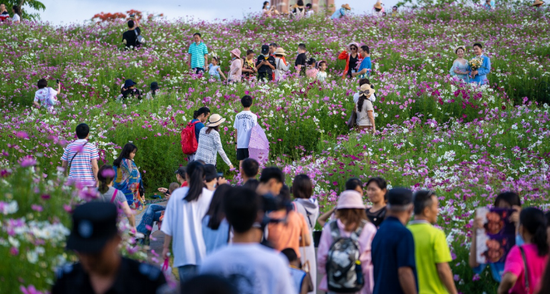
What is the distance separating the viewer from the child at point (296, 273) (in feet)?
14.0

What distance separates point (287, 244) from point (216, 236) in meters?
0.62

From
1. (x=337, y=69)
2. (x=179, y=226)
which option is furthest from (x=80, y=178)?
(x=337, y=69)

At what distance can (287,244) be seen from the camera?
4.62 metres

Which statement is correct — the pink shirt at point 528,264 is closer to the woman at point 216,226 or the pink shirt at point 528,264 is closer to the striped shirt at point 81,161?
the woman at point 216,226

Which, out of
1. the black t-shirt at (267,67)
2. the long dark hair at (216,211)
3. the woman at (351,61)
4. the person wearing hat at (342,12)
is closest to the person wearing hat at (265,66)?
the black t-shirt at (267,67)

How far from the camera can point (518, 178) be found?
30.5ft

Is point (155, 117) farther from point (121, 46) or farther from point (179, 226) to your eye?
point (121, 46)

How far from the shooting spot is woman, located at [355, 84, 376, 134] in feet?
38.4

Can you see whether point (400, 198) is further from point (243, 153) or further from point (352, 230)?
point (243, 153)

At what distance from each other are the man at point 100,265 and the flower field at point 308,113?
51cm

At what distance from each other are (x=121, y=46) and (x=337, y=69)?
8.94m

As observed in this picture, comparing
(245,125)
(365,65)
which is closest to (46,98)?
Result: (245,125)

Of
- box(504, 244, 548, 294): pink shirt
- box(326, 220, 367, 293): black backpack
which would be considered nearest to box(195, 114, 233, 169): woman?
box(326, 220, 367, 293): black backpack

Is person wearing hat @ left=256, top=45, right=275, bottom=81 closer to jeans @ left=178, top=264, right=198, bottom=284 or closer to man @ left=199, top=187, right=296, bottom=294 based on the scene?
jeans @ left=178, top=264, right=198, bottom=284
